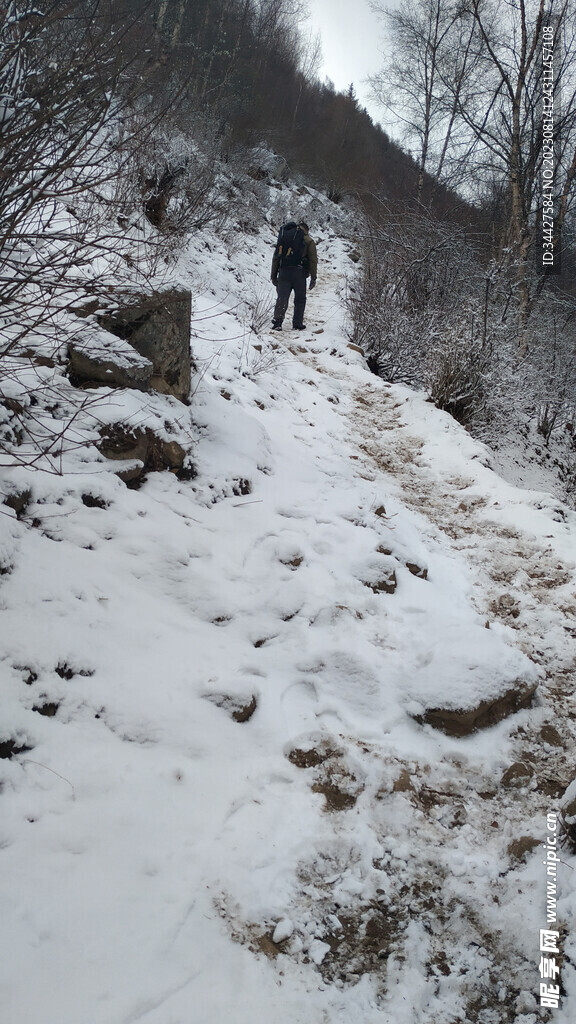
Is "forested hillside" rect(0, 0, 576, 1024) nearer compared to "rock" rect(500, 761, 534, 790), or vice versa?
"forested hillside" rect(0, 0, 576, 1024)

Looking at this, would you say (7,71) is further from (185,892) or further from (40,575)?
(185,892)

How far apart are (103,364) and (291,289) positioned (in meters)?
4.86

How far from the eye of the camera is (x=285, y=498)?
3332 mm

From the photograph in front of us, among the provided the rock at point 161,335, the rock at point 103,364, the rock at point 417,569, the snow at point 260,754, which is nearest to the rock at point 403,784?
the snow at point 260,754

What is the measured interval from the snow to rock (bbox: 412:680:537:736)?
0.04 meters

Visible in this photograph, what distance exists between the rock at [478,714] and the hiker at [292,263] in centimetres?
599

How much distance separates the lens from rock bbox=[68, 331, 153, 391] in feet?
9.27

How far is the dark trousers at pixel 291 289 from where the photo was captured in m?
6.85

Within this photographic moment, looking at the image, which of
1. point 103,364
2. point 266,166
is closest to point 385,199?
point 103,364

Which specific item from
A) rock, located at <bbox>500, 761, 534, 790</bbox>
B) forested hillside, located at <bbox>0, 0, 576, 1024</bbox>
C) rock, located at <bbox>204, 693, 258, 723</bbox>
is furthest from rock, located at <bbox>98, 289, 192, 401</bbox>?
rock, located at <bbox>500, 761, 534, 790</bbox>

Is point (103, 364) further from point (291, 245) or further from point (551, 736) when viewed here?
point (291, 245)

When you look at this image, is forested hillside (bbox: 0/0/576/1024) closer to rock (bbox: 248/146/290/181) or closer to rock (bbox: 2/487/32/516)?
rock (bbox: 2/487/32/516)

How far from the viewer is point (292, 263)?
22.4 ft

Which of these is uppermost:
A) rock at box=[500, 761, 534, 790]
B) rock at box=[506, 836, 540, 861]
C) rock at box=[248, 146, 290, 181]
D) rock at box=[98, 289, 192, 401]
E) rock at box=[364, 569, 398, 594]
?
rock at box=[248, 146, 290, 181]
